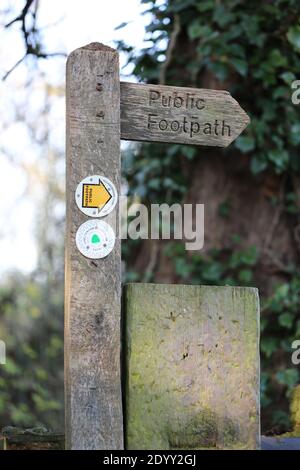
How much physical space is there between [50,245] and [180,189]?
3893 mm

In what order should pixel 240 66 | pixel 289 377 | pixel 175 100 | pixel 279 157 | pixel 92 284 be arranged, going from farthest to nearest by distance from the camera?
pixel 279 157 → pixel 240 66 → pixel 289 377 → pixel 175 100 → pixel 92 284

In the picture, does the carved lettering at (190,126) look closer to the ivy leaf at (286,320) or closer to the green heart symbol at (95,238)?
the green heart symbol at (95,238)

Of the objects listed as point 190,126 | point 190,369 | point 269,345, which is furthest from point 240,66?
point 190,369

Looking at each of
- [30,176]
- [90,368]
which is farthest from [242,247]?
[30,176]

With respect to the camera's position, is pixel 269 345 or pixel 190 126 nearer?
pixel 190 126

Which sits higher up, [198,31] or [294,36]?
[198,31]

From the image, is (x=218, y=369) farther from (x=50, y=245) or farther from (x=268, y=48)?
(x=50, y=245)

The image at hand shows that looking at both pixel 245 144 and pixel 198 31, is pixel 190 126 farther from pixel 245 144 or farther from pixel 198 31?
pixel 198 31

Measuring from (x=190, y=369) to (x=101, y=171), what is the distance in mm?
739

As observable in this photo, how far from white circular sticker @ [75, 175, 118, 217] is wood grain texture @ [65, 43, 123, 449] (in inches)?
0.8

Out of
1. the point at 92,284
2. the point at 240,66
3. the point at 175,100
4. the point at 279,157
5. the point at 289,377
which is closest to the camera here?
the point at 92,284

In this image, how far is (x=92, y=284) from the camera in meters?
2.86

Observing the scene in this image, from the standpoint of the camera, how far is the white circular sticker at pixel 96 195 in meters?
2.91

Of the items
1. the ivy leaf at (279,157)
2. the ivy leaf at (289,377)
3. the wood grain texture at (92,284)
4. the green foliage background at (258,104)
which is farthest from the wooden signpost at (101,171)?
the ivy leaf at (289,377)
